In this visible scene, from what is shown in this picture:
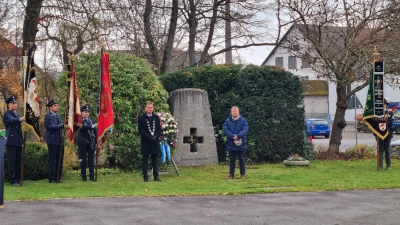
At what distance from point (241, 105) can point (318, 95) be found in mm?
43426

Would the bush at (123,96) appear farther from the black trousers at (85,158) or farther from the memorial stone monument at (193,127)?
the black trousers at (85,158)

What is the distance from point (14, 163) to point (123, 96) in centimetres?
425

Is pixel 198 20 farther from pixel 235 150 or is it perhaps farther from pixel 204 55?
pixel 235 150

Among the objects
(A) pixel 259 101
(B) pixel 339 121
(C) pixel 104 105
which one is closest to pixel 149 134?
(C) pixel 104 105

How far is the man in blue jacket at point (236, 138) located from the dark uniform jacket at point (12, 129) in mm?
4843

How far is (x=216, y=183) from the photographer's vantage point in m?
13.6

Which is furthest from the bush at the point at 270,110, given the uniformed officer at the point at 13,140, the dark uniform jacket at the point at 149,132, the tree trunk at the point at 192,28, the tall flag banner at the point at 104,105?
the uniformed officer at the point at 13,140

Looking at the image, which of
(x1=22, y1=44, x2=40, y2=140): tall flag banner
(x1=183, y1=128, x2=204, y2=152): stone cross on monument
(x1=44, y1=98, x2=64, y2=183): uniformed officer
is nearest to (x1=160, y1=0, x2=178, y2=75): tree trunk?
(x1=183, y1=128, x2=204, y2=152): stone cross on monument

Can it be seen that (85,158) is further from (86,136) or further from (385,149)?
(385,149)

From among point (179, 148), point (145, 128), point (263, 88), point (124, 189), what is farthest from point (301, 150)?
point (124, 189)

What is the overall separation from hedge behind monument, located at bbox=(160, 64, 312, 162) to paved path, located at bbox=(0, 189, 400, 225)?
315 inches

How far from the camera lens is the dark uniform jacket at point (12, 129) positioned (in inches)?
521

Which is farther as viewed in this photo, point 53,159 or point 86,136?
point 86,136

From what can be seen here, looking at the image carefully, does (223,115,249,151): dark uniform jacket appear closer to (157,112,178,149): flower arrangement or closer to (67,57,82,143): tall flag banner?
(157,112,178,149): flower arrangement
